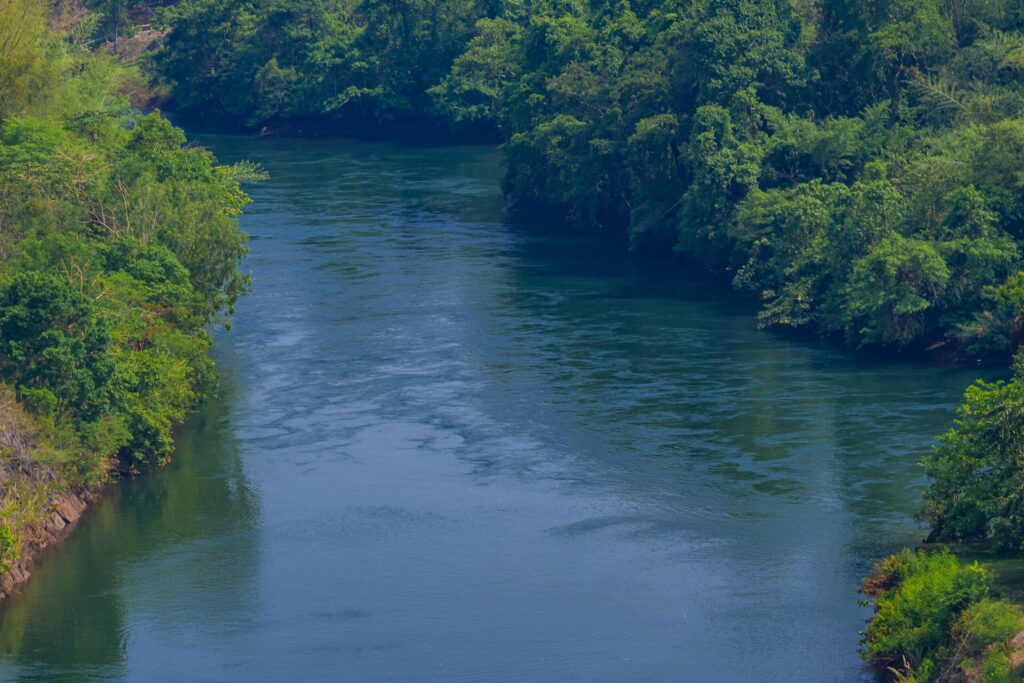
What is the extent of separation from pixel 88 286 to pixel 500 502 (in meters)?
14.6

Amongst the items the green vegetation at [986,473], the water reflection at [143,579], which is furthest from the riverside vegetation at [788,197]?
the water reflection at [143,579]

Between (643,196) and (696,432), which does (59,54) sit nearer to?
(643,196)

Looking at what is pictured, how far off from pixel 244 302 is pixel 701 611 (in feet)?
111

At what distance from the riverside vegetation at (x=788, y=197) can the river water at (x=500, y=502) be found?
240 cm

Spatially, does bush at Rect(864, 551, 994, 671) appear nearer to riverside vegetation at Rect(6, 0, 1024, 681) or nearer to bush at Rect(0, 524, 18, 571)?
riverside vegetation at Rect(6, 0, 1024, 681)

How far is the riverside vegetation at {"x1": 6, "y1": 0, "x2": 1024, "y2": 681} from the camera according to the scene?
120ft

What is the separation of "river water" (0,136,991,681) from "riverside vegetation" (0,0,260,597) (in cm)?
178

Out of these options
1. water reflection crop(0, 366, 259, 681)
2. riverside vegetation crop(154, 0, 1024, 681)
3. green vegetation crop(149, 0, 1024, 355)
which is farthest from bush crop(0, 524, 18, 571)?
green vegetation crop(149, 0, 1024, 355)

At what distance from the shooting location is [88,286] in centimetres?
5028

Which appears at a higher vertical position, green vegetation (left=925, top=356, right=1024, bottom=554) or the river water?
green vegetation (left=925, top=356, right=1024, bottom=554)

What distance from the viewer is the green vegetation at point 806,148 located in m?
58.4

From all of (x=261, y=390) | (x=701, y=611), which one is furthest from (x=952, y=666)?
(x=261, y=390)

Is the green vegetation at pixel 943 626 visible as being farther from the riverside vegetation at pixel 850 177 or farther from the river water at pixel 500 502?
the river water at pixel 500 502

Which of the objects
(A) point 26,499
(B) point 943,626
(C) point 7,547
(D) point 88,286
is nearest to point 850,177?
(D) point 88,286
